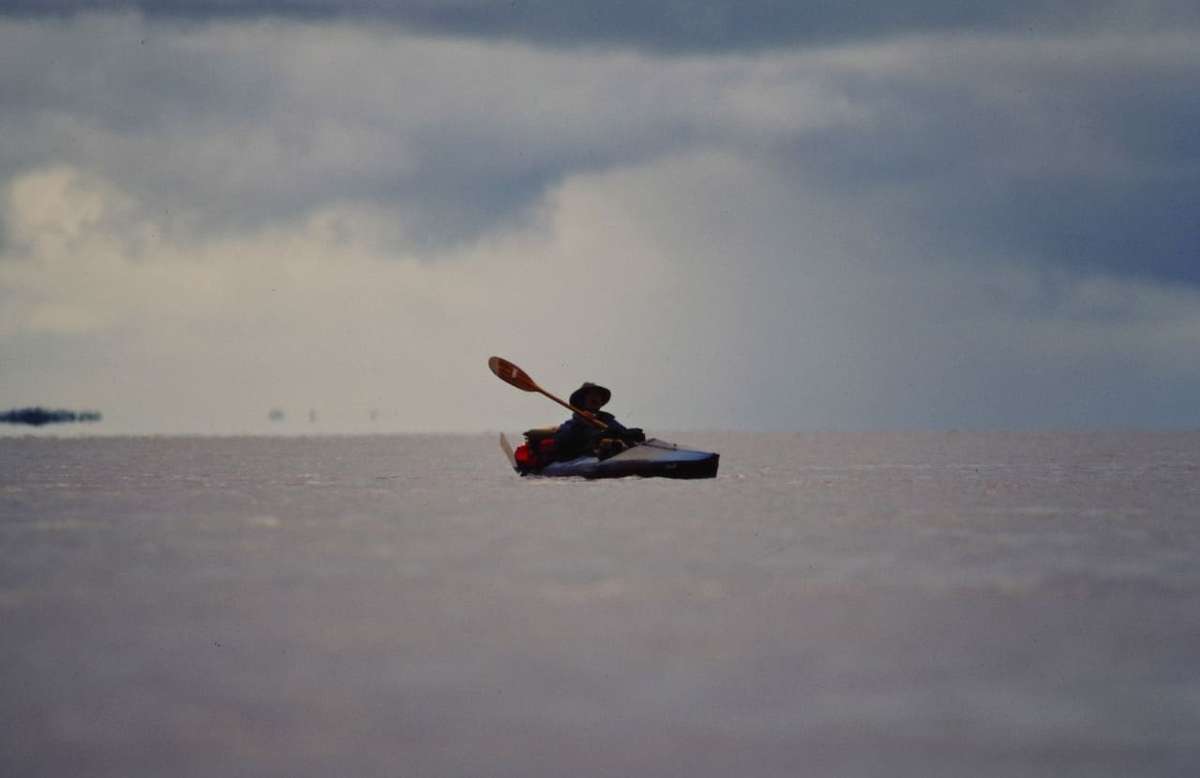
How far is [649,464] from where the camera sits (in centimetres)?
4278

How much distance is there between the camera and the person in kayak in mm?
43875

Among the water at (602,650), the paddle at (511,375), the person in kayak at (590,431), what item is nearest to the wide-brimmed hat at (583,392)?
the person in kayak at (590,431)

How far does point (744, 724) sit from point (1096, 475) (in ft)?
174

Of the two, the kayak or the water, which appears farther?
the kayak

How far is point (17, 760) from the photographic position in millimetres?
10000

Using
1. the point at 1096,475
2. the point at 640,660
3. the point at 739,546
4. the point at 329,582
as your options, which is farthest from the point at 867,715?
the point at 1096,475

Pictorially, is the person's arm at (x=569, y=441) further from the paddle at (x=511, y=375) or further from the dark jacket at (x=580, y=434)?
the paddle at (x=511, y=375)

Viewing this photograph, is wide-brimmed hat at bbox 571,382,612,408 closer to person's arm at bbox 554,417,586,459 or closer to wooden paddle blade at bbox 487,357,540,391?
person's arm at bbox 554,417,586,459

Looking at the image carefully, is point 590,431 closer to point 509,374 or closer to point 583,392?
point 583,392

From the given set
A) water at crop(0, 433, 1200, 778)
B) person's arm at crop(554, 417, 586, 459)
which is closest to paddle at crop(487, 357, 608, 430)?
person's arm at crop(554, 417, 586, 459)

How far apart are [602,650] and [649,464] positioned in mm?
28910

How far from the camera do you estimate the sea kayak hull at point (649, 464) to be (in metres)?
42.8

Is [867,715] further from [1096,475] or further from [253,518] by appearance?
[1096,475]

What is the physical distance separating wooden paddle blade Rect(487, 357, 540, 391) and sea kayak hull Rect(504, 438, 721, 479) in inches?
299
